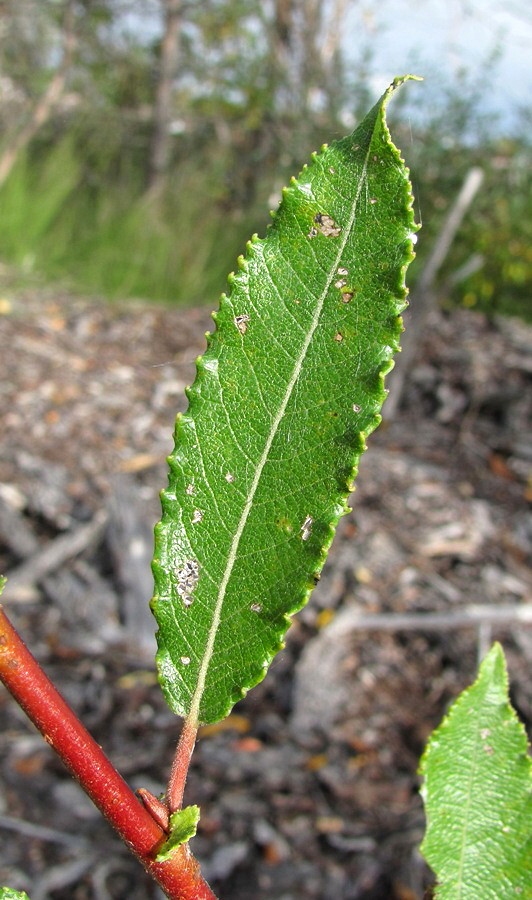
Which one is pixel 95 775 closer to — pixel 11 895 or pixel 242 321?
pixel 11 895

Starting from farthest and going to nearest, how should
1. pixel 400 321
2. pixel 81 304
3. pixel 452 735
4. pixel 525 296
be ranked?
pixel 525 296 < pixel 81 304 < pixel 452 735 < pixel 400 321

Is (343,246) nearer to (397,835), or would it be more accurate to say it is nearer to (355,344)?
(355,344)

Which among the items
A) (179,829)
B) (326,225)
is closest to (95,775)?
(179,829)

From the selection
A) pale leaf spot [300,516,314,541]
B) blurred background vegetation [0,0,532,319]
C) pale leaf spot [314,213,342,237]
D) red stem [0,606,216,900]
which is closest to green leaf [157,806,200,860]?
red stem [0,606,216,900]

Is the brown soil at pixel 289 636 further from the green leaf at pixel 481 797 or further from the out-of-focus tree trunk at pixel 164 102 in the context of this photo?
the out-of-focus tree trunk at pixel 164 102

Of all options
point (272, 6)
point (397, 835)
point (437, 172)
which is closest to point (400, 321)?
point (397, 835)

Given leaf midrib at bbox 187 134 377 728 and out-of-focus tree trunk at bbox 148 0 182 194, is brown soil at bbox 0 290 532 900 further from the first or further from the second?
out-of-focus tree trunk at bbox 148 0 182 194
